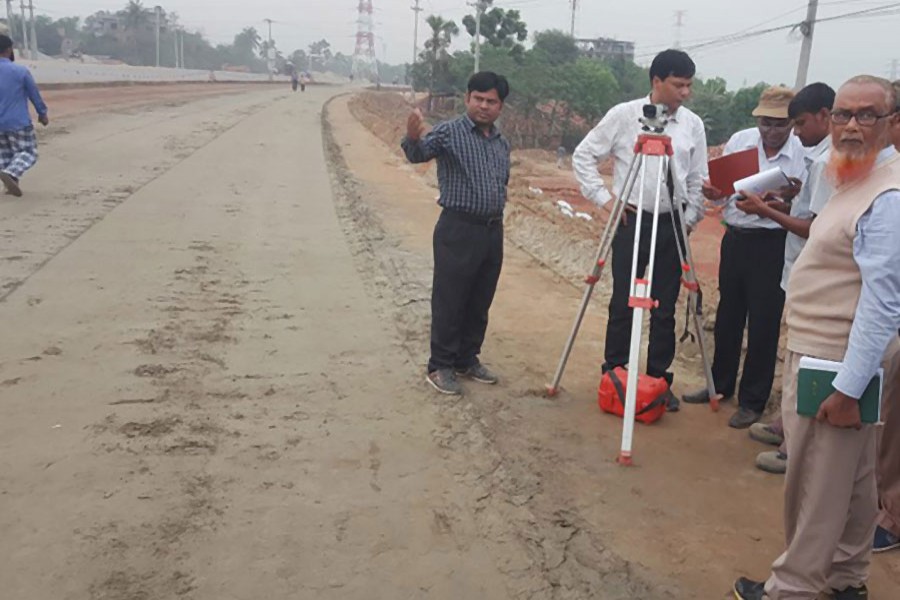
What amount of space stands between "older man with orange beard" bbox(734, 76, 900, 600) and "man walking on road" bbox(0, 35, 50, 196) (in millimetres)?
9268

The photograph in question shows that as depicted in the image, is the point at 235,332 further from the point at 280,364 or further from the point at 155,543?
the point at 155,543

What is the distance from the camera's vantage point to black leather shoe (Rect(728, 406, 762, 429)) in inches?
181

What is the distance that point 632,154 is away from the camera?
463 centimetres

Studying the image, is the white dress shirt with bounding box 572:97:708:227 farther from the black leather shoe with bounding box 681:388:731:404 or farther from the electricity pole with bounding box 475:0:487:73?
the electricity pole with bounding box 475:0:487:73

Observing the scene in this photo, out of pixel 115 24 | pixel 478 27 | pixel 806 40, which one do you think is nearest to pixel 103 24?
pixel 115 24

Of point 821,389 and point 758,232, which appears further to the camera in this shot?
point 758,232

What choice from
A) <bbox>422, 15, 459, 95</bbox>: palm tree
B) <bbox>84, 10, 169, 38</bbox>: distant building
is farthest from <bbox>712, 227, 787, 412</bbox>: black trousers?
<bbox>84, 10, 169, 38</bbox>: distant building

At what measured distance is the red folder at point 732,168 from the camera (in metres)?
4.28

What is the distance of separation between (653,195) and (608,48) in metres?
67.4

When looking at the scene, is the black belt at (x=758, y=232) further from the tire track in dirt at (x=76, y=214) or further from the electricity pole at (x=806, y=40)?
the electricity pole at (x=806, y=40)

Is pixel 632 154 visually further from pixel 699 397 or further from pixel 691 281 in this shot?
pixel 699 397

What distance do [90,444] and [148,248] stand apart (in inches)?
165

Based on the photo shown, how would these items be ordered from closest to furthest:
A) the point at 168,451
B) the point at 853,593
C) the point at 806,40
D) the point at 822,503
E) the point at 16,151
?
the point at 822,503
the point at 853,593
the point at 168,451
the point at 16,151
the point at 806,40

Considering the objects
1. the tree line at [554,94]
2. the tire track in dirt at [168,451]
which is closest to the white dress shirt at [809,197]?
the tire track in dirt at [168,451]
